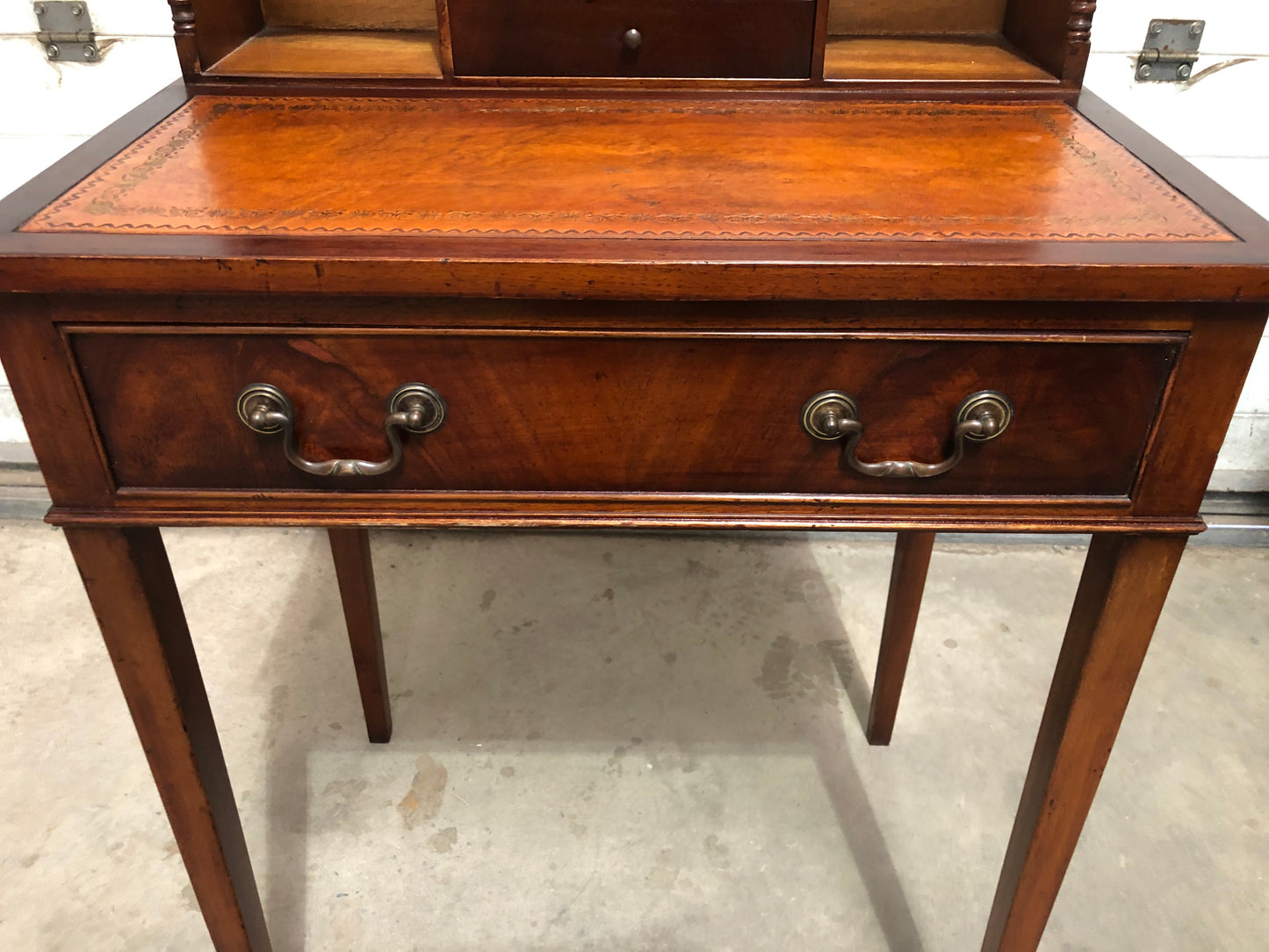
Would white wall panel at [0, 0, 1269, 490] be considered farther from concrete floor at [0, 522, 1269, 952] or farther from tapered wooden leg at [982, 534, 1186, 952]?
tapered wooden leg at [982, 534, 1186, 952]

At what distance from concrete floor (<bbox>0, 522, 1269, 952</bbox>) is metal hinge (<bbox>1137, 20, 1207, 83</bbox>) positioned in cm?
89

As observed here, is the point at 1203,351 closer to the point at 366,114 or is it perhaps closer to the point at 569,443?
the point at 569,443

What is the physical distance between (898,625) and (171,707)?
37.7 inches

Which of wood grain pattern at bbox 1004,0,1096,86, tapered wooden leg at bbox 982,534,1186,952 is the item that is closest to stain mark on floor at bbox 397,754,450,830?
tapered wooden leg at bbox 982,534,1186,952

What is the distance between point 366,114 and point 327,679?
1.01 meters

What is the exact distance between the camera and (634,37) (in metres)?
0.99

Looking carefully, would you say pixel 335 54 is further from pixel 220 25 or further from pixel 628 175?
pixel 628 175

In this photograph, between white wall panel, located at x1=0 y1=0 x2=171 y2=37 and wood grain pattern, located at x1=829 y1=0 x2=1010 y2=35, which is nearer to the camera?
wood grain pattern, located at x1=829 y1=0 x2=1010 y2=35

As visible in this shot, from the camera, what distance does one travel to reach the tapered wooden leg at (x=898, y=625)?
1.34 metres

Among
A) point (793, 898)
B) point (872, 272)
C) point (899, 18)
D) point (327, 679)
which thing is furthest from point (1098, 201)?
point (327, 679)

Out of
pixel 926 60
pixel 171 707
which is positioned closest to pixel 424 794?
pixel 171 707

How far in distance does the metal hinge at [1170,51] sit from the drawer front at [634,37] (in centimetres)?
88

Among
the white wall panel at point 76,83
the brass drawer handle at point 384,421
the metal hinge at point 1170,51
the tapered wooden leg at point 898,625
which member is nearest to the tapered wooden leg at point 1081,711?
the tapered wooden leg at point 898,625

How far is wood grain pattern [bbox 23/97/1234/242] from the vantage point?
0.71 metres
